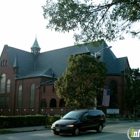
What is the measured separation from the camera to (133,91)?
147ft

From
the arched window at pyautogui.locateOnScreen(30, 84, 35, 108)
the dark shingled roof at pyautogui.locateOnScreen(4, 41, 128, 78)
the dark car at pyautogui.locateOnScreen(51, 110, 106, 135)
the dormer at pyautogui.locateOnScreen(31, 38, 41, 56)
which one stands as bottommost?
the dark car at pyautogui.locateOnScreen(51, 110, 106, 135)

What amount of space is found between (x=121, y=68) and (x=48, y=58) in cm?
1946

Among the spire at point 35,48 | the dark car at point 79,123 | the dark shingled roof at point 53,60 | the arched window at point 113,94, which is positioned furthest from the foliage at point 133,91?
the spire at point 35,48

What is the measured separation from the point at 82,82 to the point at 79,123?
1519 centimetres

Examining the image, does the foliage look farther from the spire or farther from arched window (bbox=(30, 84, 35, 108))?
the spire

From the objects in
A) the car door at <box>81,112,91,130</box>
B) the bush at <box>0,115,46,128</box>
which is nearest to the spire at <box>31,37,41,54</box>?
the bush at <box>0,115,46,128</box>

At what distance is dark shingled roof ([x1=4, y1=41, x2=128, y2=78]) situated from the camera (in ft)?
175

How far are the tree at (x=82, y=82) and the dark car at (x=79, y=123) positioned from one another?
39.1 ft

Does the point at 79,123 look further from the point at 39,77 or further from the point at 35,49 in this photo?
the point at 35,49

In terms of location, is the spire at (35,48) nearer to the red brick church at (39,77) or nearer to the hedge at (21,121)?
the red brick church at (39,77)

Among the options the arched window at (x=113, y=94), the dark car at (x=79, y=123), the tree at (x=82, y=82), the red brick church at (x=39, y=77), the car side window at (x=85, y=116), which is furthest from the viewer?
the red brick church at (x=39, y=77)

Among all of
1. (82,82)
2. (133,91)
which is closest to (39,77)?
(133,91)

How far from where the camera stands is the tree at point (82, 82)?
30391 millimetres

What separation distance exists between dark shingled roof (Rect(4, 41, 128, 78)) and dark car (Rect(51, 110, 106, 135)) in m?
34.4
